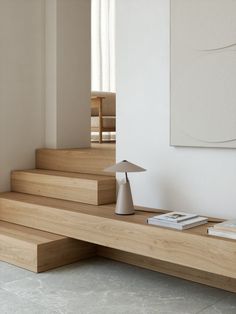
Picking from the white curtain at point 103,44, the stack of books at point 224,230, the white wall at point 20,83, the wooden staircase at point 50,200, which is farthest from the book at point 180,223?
the white curtain at point 103,44

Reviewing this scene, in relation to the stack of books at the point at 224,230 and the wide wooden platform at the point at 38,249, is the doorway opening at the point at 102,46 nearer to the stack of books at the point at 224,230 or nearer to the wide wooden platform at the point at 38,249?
the wide wooden platform at the point at 38,249

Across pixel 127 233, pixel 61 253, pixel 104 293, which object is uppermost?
pixel 127 233

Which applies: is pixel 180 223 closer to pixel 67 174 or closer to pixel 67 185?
pixel 67 185

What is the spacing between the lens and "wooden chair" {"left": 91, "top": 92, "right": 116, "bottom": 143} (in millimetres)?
5500

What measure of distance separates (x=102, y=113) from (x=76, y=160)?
6.38 ft

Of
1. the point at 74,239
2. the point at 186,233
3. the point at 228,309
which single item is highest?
the point at 186,233

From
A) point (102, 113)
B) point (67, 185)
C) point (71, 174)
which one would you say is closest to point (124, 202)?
point (67, 185)

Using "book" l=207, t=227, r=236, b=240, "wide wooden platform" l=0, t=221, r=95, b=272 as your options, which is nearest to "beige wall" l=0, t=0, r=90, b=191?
"wide wooden platform" l=0, t=221, r=95, b=272

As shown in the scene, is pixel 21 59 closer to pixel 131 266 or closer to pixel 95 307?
pixel 131 266

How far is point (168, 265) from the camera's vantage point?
120 inches

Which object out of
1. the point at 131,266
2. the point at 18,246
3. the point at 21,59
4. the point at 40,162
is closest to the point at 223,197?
the point at 131,266

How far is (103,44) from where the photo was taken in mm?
7227

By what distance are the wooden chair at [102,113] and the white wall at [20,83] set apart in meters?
1.30

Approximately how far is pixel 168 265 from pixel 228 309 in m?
0.63
